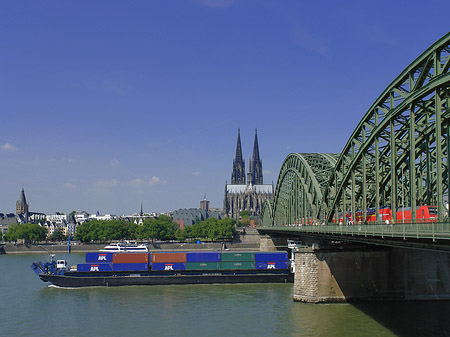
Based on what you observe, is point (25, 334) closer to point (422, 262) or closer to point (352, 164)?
point (352, 164)

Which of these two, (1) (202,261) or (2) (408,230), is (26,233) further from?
(2) (408,230)

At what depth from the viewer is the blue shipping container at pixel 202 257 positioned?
63312mm

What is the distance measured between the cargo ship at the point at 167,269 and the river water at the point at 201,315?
332 centimetres

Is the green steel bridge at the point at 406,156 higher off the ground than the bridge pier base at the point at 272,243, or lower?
higher

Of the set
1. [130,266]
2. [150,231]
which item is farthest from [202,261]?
[150,231]

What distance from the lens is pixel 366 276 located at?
158ft

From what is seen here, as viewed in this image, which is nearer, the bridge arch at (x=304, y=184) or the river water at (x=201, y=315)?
the river water at (x=201, y=315)

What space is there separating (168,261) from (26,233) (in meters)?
109

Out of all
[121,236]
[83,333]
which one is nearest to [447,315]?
[83,333]

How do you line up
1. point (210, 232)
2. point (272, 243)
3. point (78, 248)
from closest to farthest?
point (272, 243), point (78, 248), point (210, 232)

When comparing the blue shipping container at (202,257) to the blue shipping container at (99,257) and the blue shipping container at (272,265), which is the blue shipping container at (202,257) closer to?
the blue shipping container at (272,265)

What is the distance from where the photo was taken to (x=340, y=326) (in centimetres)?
3897

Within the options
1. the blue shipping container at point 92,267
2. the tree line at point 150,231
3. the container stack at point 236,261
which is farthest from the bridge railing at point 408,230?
the tree line at point 150,231

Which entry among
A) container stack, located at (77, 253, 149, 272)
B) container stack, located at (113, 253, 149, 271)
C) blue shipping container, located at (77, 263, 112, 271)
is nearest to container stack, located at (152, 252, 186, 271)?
container stack, located at (77, 253, 149, 272)
